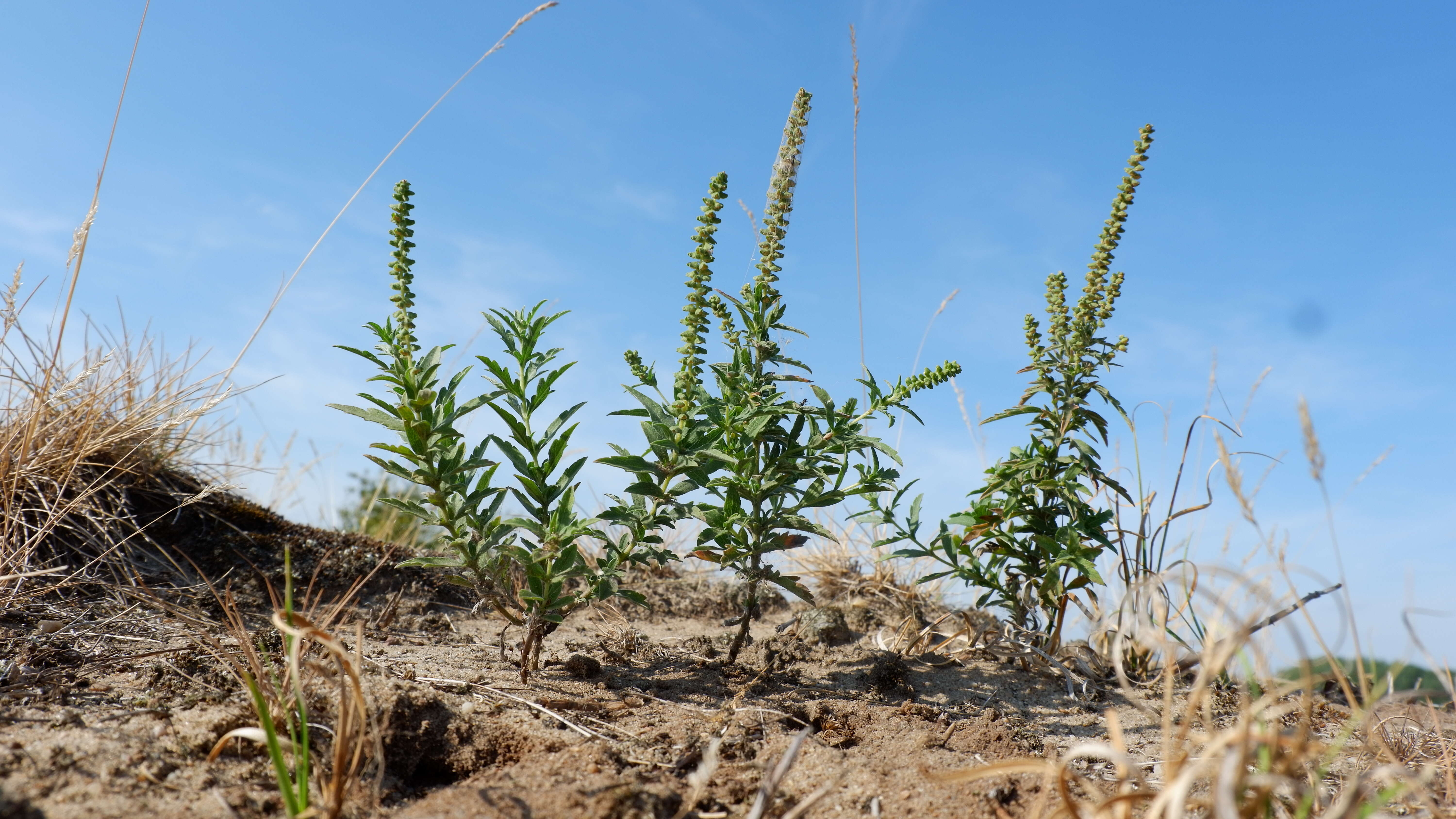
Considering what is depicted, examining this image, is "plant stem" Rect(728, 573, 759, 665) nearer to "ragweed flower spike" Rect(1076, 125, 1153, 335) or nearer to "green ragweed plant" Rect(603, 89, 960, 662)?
"green ragweed plant" Rect(603, 89, 960, 662)

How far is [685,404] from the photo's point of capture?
10.3 ft

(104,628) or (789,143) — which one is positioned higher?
(789,143)

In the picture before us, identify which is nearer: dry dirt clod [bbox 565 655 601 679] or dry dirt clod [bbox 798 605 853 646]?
dry dirt clod [bbox 565 655 601 679]

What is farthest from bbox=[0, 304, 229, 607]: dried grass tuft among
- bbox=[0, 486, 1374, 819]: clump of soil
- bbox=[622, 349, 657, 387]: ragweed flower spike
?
bbox=[622, 349, 657, 387]: ragweed flower spike

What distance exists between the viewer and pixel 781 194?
10.6 feet

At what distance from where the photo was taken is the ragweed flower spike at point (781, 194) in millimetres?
3244

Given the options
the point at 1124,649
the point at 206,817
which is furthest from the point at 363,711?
the point at 1124,649

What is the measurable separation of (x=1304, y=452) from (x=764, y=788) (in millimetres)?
1529

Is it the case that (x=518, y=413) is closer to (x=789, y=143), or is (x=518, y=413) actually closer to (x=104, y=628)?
(x=789, y=143)

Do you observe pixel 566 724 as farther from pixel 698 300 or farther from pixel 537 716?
pixel 698 300

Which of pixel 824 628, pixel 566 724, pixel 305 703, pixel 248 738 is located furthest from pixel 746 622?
pixel 248 738

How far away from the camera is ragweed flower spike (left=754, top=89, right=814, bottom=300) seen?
3.24 metres

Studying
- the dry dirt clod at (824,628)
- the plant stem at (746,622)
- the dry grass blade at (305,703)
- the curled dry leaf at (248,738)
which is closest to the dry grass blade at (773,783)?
the dry grass blade at (305,703)

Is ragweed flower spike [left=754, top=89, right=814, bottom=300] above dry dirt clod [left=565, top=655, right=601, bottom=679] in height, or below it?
above
